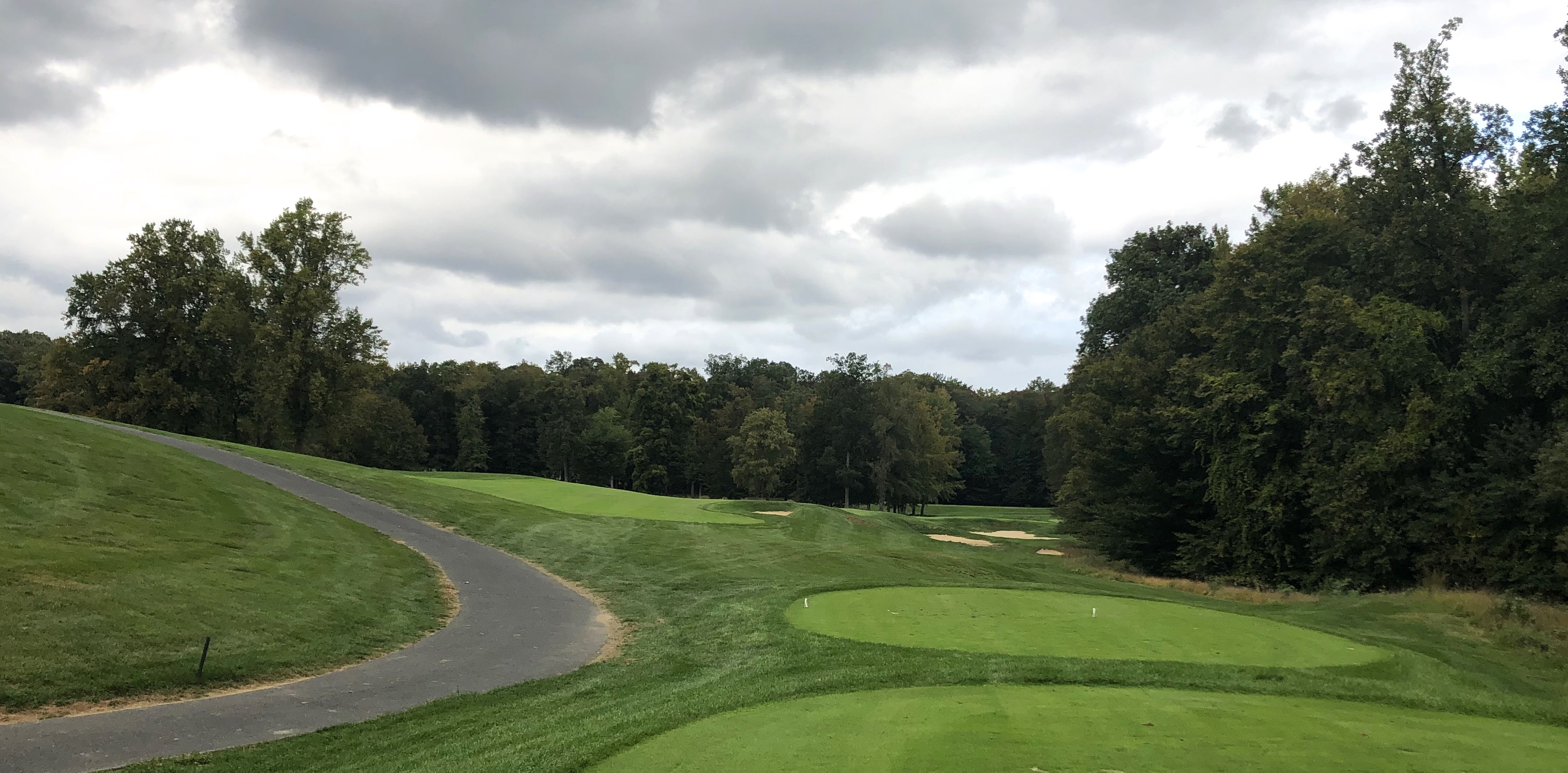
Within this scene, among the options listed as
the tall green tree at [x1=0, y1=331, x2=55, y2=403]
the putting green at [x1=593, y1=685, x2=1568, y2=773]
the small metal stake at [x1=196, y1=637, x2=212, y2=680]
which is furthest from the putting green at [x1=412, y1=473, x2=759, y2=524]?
the tall green tree at [x1=0, y1=331, x2=55, y2=403]

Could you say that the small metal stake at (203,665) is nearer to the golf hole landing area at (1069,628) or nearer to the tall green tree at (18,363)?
the golf hole landing area at (1069,628)

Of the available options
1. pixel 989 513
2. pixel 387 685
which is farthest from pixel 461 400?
pixel 387 685

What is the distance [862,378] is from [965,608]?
5986 centimetres

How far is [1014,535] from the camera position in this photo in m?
47.8

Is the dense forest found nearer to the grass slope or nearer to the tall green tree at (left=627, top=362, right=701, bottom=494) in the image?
the grass slope

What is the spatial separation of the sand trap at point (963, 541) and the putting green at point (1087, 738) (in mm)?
32816

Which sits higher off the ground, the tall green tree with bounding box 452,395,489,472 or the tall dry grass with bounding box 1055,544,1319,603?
the tall green tree with bounding box 452,395,489,472

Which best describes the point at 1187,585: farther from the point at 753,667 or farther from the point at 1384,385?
the point at 753,667

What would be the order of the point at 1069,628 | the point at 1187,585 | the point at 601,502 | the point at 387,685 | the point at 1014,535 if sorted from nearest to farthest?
the point at 387,685
the point at 1069,628
the point at 1187,585
the point at 601,502
the point at 1014,535

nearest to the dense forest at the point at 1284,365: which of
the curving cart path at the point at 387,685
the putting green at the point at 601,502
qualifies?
the putting green at the point at 601,502

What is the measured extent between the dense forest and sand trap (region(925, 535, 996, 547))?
4402mm

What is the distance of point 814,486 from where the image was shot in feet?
262

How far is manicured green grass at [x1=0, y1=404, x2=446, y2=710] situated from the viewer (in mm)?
9570

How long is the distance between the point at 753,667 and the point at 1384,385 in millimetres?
23272
